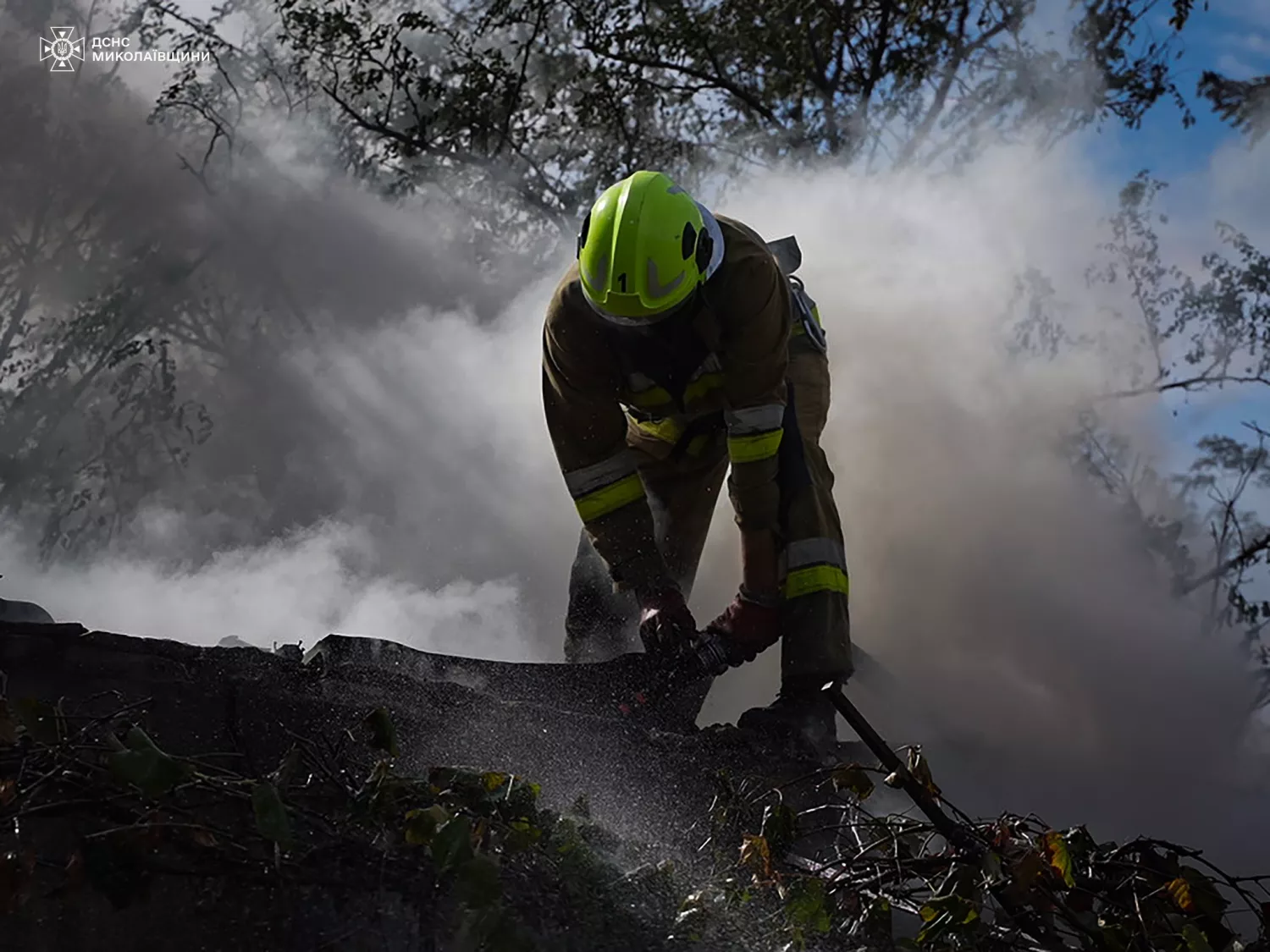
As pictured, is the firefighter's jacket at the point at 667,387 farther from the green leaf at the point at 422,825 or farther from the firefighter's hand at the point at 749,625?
the green leaf at the point at 422,825

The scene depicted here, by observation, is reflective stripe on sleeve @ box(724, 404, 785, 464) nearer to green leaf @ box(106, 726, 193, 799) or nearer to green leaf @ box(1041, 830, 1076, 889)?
green leaf @ box(1041, 830, 1076, 889)

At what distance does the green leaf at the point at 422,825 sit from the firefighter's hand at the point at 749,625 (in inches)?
117

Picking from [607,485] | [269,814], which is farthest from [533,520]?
[269,814]

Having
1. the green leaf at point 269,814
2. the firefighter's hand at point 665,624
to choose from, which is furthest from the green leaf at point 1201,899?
the firefighter's hand at point 665,624

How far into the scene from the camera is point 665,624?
4.63 metres

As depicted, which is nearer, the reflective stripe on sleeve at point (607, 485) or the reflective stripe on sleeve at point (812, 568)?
the reflective stripe on sleeve at point (812, 568)

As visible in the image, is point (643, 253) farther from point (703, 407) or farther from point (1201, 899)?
point (1201, 899)

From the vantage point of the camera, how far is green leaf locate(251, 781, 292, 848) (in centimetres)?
159

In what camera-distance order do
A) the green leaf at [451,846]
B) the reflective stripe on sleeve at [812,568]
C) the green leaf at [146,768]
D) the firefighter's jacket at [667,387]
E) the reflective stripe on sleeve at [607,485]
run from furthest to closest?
1. the reflective stripe on sleeve at [607,485]
2. the reflective stripe on sleeve at [812,568]
3. the firefighter's jacket at [667,387]
4. the green leaf at [451,846]
5. the green leaf at [146,768]

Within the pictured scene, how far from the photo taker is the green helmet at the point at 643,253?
4250 mm

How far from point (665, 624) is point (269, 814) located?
3090mm

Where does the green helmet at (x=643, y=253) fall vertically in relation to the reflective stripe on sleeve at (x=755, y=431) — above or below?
above

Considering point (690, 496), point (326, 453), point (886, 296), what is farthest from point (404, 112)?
point (690, 496)

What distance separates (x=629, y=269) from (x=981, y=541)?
14.1 ft
